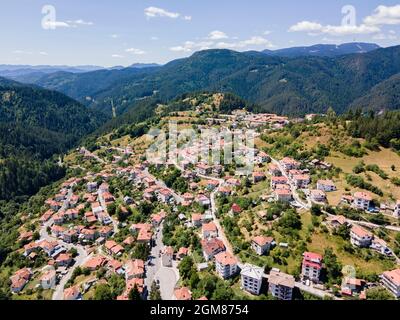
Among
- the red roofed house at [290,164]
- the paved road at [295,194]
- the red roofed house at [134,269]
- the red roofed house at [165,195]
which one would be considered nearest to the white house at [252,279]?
the red roofed house at [134,269]

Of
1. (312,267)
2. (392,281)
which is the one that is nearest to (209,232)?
(312,267)

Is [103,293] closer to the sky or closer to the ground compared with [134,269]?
closer to the ground

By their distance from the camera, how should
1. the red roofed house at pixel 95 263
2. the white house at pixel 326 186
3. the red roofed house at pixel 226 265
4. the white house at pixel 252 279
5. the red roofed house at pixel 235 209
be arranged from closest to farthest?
the white house at pixel 252 279
the red roofed house at pixel 226 265
the red roofed house at pixel 95 263
the red roofed house at pixel 235 209
the white house at pixel 326 186

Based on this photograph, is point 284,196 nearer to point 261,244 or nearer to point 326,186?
point 326,186

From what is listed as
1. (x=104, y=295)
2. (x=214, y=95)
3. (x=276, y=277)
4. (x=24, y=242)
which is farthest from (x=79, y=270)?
(x=214, y=95)

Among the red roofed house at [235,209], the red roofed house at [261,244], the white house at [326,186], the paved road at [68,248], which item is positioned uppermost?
the white house at [326,186]

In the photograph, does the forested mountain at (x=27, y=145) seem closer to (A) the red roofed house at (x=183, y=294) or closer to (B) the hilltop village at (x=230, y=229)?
(B) the hilltop village at (x=230, y=229)

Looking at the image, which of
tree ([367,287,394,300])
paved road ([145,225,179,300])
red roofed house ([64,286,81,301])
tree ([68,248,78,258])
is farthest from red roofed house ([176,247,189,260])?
tree ([367,287,394,300])
